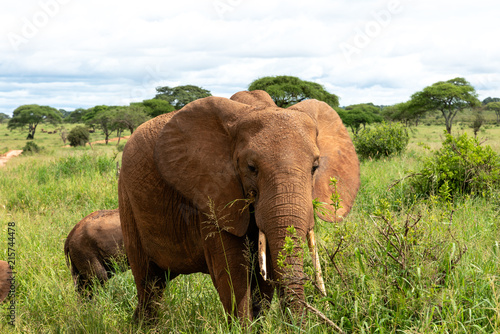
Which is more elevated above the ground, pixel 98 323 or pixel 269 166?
pixel 269 166

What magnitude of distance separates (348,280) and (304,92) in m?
24.7

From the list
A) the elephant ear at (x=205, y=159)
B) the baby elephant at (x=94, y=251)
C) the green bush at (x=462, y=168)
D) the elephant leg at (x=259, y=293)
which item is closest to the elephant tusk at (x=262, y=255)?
the elephant ear at (x=205, y=159)

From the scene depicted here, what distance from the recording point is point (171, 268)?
3.79m

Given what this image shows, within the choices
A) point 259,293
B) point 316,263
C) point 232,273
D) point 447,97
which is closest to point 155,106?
point 447,97

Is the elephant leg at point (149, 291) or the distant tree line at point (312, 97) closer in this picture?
the elephant leg at point (149, 291)

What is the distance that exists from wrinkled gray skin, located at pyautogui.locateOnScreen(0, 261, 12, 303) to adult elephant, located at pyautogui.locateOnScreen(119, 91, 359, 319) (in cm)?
200

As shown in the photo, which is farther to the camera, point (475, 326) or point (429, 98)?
point (429, 98)

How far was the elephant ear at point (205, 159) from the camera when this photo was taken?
2.97 meters

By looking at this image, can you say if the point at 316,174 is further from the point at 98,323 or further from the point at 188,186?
the point at 98,323

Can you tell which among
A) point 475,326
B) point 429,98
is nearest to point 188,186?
point 475,326

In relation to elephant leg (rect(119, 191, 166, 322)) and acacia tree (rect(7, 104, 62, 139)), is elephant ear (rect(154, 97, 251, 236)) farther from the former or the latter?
acacia tree (rect(7, 104, 62, 139))

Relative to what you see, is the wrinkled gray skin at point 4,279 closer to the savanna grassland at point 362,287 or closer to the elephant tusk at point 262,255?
the savanna grassland at point 362,287

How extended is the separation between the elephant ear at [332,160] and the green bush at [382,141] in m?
9.79

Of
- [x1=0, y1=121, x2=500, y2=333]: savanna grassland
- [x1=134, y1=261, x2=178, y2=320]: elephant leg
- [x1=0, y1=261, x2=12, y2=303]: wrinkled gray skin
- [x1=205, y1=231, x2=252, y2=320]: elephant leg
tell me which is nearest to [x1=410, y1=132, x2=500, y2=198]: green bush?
[x1=0, y1=121, x2=500, y2=333]: savanna grassland
